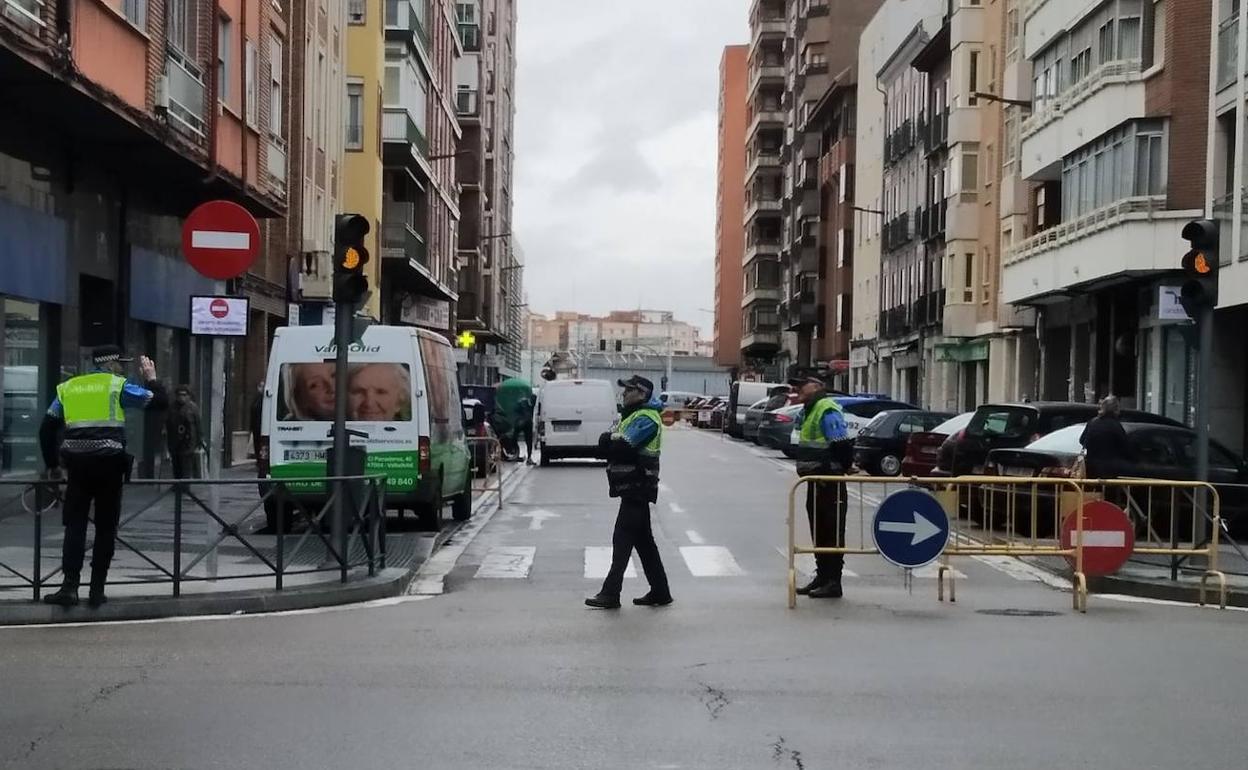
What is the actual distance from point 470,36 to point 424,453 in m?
74.5

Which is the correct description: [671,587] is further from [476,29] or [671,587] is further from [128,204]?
[476,29]

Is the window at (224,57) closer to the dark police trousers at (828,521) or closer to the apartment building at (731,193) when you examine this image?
the dark police trousers at (828,521)

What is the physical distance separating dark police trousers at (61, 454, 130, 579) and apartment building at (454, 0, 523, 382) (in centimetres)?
6870

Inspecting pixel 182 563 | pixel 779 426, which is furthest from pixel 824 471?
pixel 779 426

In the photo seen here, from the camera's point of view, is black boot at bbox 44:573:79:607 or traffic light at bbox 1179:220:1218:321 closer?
black boot at bbox 44:573:79:607

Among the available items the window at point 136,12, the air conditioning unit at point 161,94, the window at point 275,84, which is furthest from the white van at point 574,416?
the window at point 136,12

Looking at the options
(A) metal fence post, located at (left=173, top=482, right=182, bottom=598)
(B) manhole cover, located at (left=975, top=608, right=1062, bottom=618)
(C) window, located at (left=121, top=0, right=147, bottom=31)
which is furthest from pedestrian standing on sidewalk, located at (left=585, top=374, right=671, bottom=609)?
(C) window, located at (left=121, top=0, right=147, bottom=31)

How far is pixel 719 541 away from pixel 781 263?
9552 centimetres

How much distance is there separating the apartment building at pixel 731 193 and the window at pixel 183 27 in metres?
118

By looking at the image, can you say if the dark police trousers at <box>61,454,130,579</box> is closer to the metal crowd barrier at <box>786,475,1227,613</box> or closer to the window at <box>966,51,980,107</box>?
the metal crowd barrier at <box>786,475,1227,613</box>

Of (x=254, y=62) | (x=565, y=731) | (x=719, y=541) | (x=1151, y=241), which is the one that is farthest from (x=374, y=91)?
(x=565, y=731)

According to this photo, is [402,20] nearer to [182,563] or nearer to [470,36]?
[470,36]

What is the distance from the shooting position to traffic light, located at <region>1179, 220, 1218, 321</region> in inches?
657

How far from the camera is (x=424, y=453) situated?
2042cm
